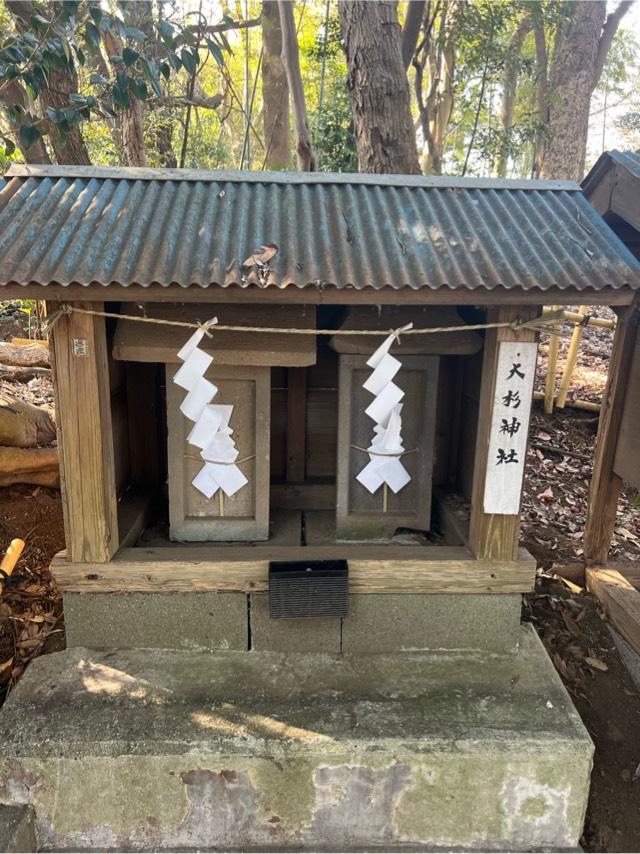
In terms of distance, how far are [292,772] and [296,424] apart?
272 cm

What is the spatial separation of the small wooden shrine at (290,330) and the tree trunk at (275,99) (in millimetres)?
9434

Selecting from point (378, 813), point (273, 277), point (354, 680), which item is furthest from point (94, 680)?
point (273, 277)

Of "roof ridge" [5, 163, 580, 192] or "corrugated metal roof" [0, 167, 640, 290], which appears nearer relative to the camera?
"corrugated metal roof" [0, 167, 640, 290]

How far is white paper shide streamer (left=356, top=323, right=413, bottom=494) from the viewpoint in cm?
348

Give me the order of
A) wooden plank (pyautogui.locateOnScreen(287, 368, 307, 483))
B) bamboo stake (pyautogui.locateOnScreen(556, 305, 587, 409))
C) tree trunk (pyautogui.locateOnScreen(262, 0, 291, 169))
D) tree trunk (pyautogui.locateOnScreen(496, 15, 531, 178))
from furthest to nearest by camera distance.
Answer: tree trunk (pyautogui.locateOnScreen(262, 0, 291, 169)), tree trunk (pyautogui.locateOnScreen(496, 15, 531, 178)), bamboo stake (pyautogui.locateOnScreen(556, 305, 587, 409)), wooden plank (pyautogui.locateOnScreen(287, 368, 307, 483))

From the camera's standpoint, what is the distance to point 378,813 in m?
3.41

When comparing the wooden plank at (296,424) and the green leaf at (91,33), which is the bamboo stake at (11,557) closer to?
the wooden plank at (296,424)

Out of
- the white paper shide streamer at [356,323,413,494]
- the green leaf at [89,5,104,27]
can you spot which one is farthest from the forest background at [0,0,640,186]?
the white paper shide streamer at [356,323,413,494]

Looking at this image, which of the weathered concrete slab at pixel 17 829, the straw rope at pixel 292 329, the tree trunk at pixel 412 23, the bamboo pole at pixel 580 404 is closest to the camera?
the weathered concrete slab at pixel 17 829

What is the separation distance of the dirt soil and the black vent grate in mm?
1899

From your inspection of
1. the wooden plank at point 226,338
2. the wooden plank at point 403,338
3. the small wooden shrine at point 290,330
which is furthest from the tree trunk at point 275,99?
the wooden plank at point 226,338

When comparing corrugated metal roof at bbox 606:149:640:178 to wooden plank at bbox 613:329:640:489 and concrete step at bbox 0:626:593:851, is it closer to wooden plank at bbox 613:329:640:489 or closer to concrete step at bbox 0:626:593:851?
wooden plank at bbox 613:329:640:489

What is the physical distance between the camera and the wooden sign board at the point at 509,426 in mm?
3637

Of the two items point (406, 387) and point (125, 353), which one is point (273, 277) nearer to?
point (125, 353)
